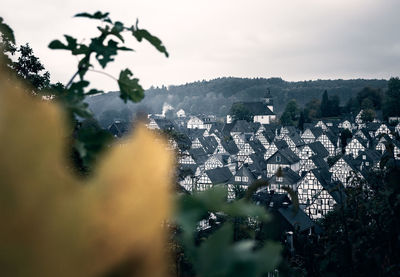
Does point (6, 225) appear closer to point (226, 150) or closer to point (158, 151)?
point (158, 151)

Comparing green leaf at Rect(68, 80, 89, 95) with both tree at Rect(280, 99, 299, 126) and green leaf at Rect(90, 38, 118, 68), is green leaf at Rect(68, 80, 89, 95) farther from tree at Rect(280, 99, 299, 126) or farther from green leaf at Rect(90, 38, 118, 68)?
tree at Rect(280, 99, 299, 126)

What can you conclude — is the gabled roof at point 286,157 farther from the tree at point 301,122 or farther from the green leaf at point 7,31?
the green leaf at point 7,31

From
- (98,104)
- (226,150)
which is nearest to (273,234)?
(226,150)

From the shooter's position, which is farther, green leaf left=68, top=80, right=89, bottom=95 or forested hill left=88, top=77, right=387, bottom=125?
forested hill left=88, top=77, right=387, bottom=125

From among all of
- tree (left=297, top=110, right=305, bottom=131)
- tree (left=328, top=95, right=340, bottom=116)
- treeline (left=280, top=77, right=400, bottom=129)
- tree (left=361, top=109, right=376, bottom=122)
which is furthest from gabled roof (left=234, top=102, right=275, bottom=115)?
tree (left=361, top=109, right=376, bottom=122)

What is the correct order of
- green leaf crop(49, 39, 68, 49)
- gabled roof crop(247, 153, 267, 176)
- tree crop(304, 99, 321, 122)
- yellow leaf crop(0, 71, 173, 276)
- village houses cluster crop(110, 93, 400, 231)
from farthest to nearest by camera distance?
tree crop(304, 99, 321, 122)
gabled roof crop(247, 153, 267, 176)
village houses cluster crop(110, 93, 400, 231)
green leaf crop(49, 39, 68, 49)
yellow leaf crop(0, 71, 173, 276)

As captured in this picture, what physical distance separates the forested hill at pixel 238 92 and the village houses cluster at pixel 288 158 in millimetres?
67481

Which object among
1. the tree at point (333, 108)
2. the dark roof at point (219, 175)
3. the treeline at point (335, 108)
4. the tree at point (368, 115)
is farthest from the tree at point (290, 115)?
the dark roof at point (219, 175)

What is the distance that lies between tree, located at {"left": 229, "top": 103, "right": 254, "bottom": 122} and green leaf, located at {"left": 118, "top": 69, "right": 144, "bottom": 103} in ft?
345

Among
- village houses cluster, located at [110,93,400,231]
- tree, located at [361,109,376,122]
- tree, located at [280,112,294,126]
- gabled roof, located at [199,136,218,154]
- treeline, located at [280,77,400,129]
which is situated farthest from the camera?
tree, located at [280,112,294,126]

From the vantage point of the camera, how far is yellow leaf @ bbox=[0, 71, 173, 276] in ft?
1.44

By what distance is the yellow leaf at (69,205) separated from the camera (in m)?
0.44

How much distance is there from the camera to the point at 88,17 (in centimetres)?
147

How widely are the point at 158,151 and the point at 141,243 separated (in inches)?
4.5
